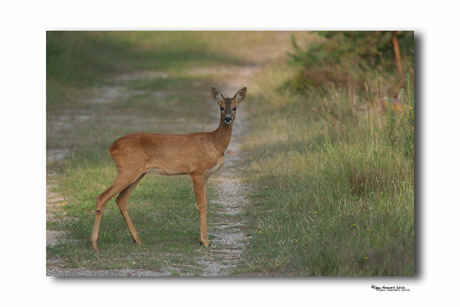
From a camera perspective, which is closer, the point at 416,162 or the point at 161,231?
the point at 416,162

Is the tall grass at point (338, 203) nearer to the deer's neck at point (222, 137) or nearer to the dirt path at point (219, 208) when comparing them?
the dirt path at point (219, 208)

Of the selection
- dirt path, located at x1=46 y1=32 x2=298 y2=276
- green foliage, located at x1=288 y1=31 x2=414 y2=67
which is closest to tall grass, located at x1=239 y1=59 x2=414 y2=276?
dirt path, located at x1=46 y1=32 x2=298 y2=276

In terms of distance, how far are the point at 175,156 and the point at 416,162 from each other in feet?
8.48

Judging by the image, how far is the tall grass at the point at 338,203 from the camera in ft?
20.1

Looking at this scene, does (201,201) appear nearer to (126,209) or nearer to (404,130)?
(126,209)

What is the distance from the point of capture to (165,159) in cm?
695

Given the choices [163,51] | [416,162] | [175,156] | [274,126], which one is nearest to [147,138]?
[175,156]

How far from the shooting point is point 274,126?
527 inches

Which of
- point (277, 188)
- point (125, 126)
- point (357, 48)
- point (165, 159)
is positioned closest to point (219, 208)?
point (277, 188)

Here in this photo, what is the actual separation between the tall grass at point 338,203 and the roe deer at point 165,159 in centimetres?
99

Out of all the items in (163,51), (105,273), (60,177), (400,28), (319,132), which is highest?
(163,51)

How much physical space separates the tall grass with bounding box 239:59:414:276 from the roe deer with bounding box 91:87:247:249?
0.99 m

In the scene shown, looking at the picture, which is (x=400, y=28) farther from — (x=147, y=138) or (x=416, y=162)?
(x=147, y=138)

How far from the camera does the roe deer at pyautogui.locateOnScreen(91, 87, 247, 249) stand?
6812 mm
